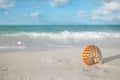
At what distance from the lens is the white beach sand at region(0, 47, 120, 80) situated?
585 cm

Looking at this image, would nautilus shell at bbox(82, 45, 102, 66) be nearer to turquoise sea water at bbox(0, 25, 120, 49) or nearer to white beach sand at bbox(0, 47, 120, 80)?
white beach sand at bbox(0, 47, 120, 80)

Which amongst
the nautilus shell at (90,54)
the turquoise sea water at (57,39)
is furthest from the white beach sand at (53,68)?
the turquoise sea water at (57,39)

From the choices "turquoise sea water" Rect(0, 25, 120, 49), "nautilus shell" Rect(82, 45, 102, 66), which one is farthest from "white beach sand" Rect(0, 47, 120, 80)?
"turquoise sea water" Rect(0, 25, 120, 49)

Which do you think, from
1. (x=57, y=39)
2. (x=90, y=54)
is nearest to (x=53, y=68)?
(x=90, y=54)

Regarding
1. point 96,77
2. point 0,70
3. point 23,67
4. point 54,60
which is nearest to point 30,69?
point 23,67

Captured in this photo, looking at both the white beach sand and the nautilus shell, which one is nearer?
the white beach sand

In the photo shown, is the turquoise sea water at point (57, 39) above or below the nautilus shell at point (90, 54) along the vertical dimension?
below

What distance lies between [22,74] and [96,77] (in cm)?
234

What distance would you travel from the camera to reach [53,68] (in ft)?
22.2

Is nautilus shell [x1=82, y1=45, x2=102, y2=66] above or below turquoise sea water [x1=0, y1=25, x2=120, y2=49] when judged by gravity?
above

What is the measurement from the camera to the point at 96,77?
586 cm

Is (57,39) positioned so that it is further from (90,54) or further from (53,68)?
(53,68)

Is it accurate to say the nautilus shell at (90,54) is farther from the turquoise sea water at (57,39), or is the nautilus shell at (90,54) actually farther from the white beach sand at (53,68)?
the turquoise sea water at (57,39)

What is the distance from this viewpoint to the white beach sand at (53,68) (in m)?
5.85
